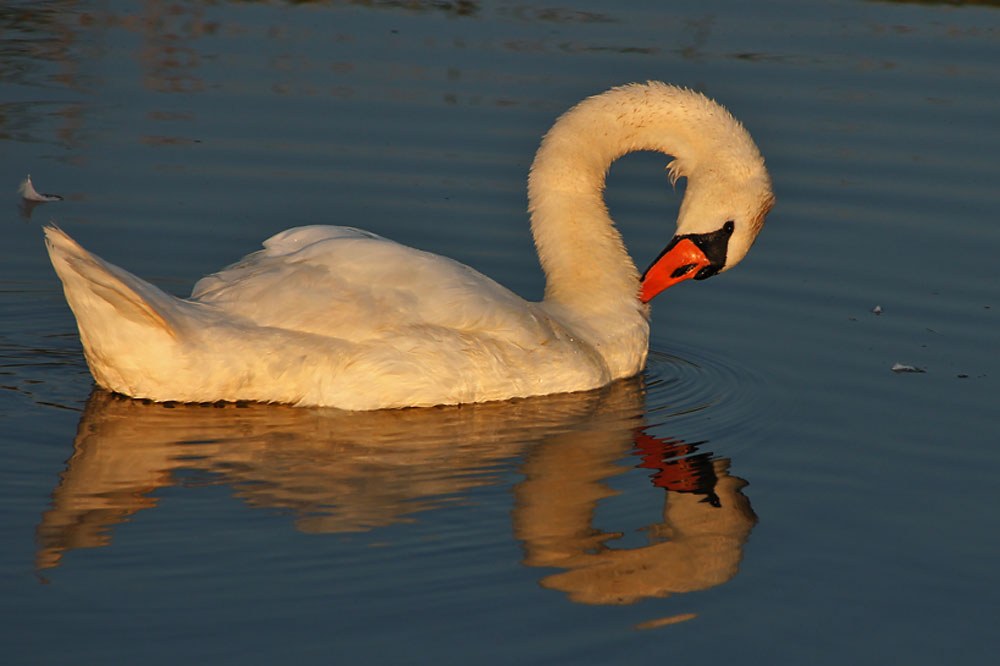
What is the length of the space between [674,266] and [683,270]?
6cm

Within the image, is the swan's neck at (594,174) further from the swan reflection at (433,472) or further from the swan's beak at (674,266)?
the swan reflection at (433,472)

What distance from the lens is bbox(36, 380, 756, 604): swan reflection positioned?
640cm

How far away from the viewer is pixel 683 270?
Answer: 9094 millimetres

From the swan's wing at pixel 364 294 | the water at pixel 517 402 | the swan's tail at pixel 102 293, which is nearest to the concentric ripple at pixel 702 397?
the water at pixel 517 402

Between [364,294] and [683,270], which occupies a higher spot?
[683,270]

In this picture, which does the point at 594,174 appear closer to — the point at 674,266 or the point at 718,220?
the point at 674,266

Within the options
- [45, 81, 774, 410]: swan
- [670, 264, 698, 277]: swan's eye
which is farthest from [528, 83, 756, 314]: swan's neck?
[670, 264, 698, 277]: swan's eye

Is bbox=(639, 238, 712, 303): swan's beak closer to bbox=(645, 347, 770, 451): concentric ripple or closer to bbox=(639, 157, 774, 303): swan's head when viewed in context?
bbox=(639, 157, 774, 303): swan's head

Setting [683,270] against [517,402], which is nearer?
[517,402]

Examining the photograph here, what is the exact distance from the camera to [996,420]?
833 centimetres

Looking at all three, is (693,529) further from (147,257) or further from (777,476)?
(147,257)

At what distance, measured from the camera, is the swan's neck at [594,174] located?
9.32 m

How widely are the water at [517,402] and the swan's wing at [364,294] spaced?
458mm

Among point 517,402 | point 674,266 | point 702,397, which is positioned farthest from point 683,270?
point 517,402
